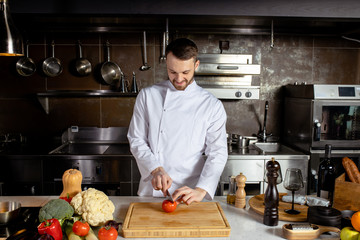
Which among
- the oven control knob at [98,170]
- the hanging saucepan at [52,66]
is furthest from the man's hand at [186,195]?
the hanging saucepan at [52,66]

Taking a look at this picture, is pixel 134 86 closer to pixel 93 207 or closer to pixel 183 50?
pixel 183 50

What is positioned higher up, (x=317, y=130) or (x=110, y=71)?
(x=110, y=71)

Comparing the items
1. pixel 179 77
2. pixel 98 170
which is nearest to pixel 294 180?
pixel 179 77

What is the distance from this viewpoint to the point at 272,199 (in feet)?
4.88

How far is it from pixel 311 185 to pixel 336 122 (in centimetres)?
67

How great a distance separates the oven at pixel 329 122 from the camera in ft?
10.4

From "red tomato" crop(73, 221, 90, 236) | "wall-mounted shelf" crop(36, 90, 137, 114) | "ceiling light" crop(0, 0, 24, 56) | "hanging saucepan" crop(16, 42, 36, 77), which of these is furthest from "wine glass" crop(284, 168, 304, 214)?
"hanging saucepan" crop(16, 42, 36, 77)

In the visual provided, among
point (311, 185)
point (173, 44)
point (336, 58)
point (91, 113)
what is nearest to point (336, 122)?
point (311, 185)

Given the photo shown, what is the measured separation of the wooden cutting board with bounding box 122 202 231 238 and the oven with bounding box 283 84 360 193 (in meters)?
1.92

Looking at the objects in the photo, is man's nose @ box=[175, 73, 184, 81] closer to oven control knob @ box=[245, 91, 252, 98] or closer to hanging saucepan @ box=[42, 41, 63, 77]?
oven control knob @ box=[245, 91, 252, 98]

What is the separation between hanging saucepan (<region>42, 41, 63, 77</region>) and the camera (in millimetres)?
3768

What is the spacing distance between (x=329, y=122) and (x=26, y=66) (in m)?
3.32

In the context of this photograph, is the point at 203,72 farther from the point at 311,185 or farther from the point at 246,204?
the point at 246,204

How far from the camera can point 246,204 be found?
5.92ft
